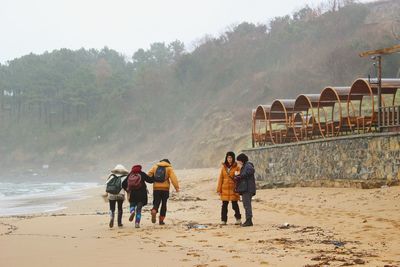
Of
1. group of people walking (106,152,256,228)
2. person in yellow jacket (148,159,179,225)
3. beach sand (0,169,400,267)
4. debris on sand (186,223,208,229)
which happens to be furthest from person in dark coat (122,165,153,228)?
debris on sand (186,223,208,229)

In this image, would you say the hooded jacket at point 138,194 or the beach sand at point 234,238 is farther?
the hooded jacket at point 138,194

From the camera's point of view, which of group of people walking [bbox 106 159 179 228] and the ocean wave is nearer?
group of people walking [bbox 106 159 179 228]

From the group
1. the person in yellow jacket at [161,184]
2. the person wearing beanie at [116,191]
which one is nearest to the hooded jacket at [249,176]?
the person in yellow jacket at [161,184]

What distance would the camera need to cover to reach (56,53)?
92.2 m

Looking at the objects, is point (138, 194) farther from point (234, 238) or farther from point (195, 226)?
point (234, 238)

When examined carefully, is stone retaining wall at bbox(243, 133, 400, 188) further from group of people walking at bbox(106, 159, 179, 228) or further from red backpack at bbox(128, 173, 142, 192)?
red backpack at bbox(128, 173, 142, 192)

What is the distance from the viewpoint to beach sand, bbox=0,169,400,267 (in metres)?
6.87

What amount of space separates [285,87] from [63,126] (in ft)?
140

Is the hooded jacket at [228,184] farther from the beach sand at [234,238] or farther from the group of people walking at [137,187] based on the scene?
the group of people walking at [137,187]

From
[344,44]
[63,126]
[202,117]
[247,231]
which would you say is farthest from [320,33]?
[247,231]

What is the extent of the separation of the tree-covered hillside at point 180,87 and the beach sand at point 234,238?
90.5ft

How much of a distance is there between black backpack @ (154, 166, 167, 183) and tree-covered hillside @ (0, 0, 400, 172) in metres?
28.8

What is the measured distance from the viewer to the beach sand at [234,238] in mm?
6867

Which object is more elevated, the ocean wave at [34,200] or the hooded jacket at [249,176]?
the hooded jacket at [249,176]
